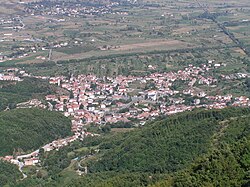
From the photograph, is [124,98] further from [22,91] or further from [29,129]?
[29,129]

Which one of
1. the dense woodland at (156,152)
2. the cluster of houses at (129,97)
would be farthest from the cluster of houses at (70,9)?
the dense woodland at (156,152)

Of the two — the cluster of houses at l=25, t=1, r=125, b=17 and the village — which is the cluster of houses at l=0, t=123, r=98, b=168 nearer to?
the village

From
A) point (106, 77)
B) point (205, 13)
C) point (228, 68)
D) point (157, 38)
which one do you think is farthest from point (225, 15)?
point (106, 77)

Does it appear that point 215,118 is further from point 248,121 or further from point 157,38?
point 157,38

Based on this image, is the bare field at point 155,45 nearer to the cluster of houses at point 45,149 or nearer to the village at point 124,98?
the village at point 124,98

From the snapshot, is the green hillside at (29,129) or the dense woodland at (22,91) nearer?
the green hillside at (29,129)

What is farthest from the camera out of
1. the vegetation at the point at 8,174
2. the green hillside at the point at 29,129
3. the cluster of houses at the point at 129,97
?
the cluster of houses at the point at 129,97
